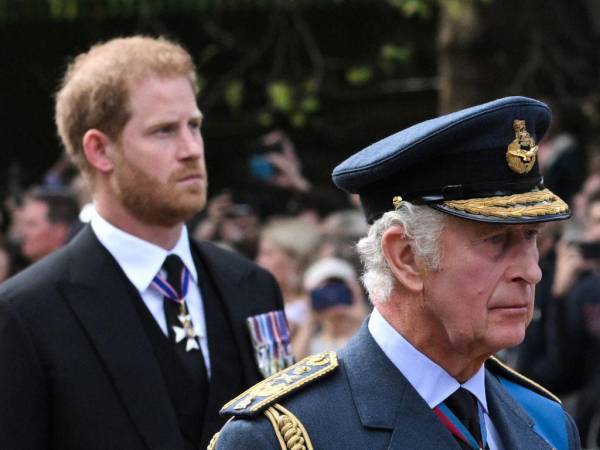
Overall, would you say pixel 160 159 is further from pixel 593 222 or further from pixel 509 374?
pixel 593 222

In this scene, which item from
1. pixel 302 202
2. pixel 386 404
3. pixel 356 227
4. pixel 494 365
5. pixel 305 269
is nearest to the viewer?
pixel 386 404

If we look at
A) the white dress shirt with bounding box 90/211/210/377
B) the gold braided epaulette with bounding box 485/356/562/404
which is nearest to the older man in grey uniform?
the gold braided epaulette with bounding box 485/356/562/404

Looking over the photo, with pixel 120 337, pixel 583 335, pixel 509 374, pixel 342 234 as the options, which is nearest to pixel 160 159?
pixel 120 337

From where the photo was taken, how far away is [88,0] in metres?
12.2

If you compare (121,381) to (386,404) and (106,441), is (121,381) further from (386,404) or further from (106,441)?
(386,404)

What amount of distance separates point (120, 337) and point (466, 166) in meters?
1.40

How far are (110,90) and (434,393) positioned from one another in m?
1.80

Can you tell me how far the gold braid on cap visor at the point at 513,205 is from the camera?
8.77ft

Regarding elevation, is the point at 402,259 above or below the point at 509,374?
above

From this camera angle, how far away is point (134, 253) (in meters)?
4.01

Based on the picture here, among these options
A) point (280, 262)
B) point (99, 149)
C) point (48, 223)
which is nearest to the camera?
point (99, 149)

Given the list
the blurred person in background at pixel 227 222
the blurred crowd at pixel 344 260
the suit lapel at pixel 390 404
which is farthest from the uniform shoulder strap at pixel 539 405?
the blurred person in background at pixel 227 222

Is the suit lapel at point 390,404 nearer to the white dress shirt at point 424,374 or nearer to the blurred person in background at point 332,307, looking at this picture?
the white dress shirt at point 424,374

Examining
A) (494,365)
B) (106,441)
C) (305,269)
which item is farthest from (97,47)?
(305,269)
